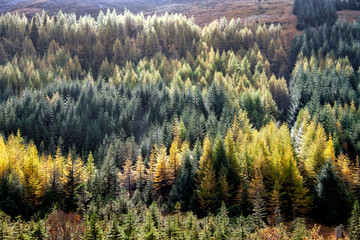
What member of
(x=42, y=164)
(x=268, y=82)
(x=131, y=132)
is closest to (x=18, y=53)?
(x=131, y=132)

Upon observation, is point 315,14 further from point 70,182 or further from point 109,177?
point 70,182

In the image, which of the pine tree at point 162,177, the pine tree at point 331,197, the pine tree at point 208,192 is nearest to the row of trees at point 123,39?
the pine tree at point 162,177

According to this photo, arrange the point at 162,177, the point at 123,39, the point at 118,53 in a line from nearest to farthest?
the point at 162,177, the point at 118,53, the point at 123,39

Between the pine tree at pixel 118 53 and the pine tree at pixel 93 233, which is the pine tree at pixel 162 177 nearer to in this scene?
the pine tree at pixel 93 233

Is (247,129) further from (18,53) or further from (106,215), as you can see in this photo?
(18,53)

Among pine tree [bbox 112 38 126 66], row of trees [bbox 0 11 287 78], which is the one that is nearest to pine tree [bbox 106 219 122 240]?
row of trees [bbox 0 11 287 78]

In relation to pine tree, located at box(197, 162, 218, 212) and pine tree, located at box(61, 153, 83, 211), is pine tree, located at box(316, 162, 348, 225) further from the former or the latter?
pine tree, located at box(61, 153, 83, 211)

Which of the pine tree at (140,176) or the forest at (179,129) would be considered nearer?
the forest at (179,129)

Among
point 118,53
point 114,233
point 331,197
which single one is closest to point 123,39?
point 118,53
